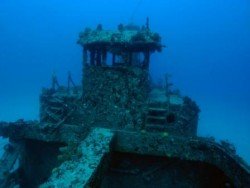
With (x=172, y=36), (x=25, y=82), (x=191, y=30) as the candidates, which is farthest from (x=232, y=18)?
(x=25, y=82)

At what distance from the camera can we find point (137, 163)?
179 inches

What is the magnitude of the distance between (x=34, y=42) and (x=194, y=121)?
178 metres

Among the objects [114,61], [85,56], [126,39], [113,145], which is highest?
[126,39]

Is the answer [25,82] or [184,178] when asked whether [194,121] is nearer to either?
[184,178]

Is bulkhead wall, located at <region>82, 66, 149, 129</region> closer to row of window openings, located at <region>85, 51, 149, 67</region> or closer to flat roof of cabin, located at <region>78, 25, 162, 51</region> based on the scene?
row of window openings, located at <region>85, 51, 149, 67</region>

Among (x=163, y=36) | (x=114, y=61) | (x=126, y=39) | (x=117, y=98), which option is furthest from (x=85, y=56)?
(x=163, y=36)

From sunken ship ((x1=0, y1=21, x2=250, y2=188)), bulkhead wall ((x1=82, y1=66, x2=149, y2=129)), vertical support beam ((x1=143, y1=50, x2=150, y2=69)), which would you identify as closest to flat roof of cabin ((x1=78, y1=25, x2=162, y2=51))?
sunken ship ((x1=0, y1=21, x2=250, y2=188))

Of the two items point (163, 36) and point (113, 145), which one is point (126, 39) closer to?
point (113, 145)

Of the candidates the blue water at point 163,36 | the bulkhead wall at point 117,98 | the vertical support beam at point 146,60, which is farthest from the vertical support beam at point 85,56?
the blue water at point 163,36

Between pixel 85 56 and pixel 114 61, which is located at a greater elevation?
pixel 85 56

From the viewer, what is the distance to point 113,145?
13.9 ft

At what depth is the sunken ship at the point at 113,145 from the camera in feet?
12.4

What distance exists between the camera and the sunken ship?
379 cm

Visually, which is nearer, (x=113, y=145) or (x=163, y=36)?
(x=113, y=145)
